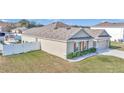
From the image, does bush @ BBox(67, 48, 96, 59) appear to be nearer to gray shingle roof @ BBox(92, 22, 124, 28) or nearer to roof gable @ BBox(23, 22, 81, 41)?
roof gable @ BBox(23, 22, 81, 41)

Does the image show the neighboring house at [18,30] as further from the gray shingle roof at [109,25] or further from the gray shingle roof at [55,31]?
the gray shingle roof at [109,25]

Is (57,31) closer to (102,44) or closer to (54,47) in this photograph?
(54,47)

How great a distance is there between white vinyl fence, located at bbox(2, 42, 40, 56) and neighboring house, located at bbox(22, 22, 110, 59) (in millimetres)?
97

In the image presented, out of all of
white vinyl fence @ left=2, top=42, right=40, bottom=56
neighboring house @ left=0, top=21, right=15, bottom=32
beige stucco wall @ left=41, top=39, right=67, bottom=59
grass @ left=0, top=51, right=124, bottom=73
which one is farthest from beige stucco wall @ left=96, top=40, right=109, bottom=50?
neighboring house @ left=0, top=21, right=15, bottom=32

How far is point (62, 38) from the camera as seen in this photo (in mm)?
5090

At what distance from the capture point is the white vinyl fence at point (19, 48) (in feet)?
16.8

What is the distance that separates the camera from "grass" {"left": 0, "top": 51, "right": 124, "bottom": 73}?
5105 mm

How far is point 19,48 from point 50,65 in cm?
73

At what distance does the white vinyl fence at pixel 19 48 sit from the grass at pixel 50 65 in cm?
9

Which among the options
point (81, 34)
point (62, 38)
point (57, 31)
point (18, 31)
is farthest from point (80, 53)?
point (18, 31)
